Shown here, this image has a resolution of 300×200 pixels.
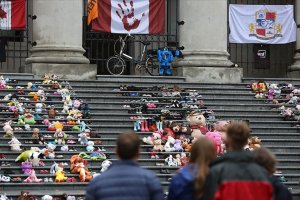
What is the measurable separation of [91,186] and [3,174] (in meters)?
11.0

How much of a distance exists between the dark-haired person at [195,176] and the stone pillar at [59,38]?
17298 millimetres

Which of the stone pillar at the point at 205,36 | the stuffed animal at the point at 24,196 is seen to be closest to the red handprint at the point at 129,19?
the stone pillar at the point at 205,36

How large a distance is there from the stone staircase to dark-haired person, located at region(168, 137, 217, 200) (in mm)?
9705

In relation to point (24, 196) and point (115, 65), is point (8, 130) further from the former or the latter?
point (115, 65)

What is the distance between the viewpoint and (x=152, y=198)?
8320 millimetres

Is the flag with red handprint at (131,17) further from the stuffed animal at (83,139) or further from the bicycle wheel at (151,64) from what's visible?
the stuffed animal at (83,139)

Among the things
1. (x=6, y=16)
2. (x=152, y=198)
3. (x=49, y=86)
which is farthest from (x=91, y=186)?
(x=6, y=16)

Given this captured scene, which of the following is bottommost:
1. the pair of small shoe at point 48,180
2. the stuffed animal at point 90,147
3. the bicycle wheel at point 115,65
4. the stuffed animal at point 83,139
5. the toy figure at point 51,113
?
the pair of small shoe at point 48,180

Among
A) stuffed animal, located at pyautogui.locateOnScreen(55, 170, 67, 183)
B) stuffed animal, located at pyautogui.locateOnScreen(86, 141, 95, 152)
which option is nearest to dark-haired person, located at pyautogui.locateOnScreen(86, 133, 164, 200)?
stuffed animal, located at pyautogui.locateOnScreen(55, 170, 67, 183)

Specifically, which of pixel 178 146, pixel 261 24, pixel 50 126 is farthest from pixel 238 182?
pixel 261 24

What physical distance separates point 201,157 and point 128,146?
→ 0.81 m

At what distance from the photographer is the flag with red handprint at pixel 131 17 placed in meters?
27.2

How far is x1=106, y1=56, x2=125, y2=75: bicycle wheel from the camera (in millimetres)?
27328

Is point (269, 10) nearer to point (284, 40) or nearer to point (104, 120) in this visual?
point (284, 40)
